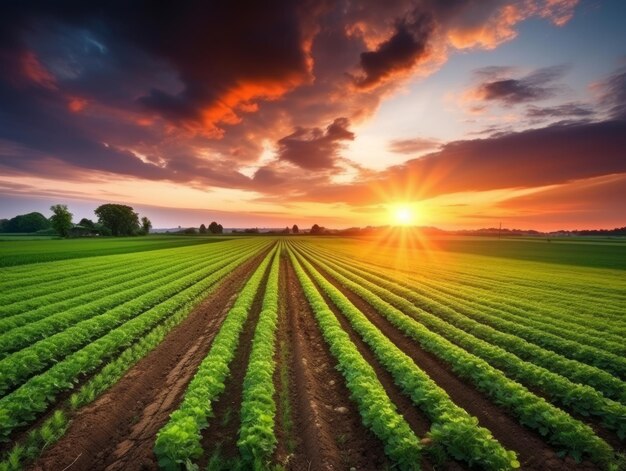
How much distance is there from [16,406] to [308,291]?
55.4 feet

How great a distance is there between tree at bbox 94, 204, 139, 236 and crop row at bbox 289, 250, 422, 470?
587ft

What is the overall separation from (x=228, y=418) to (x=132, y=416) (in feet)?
8.87

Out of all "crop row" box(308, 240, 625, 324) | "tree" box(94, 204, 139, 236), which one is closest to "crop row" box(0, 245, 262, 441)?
"crop row" box(308, 240, 625, 324)

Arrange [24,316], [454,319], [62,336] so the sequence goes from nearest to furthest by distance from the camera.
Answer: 1. [62,336]
2. [24,316]
3. [454,319]

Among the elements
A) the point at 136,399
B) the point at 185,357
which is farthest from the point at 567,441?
the point at 185,357

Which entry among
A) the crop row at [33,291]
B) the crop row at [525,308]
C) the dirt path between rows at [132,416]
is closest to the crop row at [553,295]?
the crop row at [525,308]

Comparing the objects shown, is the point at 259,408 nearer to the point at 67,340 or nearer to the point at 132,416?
the point at 132,416

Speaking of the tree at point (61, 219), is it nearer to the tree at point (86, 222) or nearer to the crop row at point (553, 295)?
the tree at point (86, 222)

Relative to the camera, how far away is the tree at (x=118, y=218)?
15938 cm

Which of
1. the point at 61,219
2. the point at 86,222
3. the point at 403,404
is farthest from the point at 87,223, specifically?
the point at 403,404

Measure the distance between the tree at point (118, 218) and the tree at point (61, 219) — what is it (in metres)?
32.6

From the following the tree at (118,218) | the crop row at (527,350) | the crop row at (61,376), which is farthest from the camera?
the tree at (118,218)

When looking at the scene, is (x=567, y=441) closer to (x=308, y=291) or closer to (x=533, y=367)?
(x=533, y=367)

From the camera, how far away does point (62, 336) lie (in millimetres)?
12336
